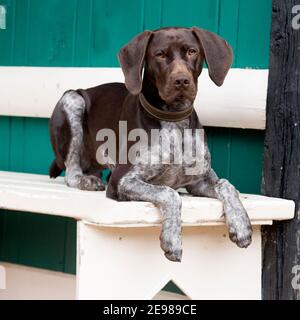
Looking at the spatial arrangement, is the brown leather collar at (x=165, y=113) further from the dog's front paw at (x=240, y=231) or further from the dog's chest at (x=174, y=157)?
the dog's front paw at (x=240, y=231)

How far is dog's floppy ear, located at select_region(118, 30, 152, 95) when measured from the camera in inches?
112

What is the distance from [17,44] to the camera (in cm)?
420

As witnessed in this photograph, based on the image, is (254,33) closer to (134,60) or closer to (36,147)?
(134,60)

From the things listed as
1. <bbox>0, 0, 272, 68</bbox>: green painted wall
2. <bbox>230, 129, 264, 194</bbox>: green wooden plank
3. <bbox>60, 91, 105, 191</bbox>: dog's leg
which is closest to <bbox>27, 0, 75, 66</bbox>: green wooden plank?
<bbox>0, 0, 272, 68</bbox>: green painted wall

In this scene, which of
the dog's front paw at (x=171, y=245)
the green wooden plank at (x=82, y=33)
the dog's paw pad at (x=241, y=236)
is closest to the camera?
the dog's front paw at (x=171, y=245)

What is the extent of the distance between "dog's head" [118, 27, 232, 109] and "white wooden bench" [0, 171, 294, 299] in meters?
0.42

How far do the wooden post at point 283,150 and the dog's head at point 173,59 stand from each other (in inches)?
10.9

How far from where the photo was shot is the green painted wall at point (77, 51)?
3436mm

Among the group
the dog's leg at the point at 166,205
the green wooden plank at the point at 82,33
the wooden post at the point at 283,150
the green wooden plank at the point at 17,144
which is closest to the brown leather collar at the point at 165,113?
the dog's leg at the point at 166,205

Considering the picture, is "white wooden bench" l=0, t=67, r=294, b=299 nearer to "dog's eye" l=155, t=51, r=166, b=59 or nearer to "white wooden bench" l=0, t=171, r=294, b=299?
"white wooden bench" l=0, t=171, r=294, b=299

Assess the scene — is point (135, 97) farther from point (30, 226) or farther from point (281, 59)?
point (30, 226)

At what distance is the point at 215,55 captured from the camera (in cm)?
291

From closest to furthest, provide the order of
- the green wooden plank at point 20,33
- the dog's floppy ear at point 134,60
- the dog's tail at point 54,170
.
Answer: the dog's floppy ear at point 134,60 → the dog's tail at point 54,170 → the green wooden plank at point 20,33
